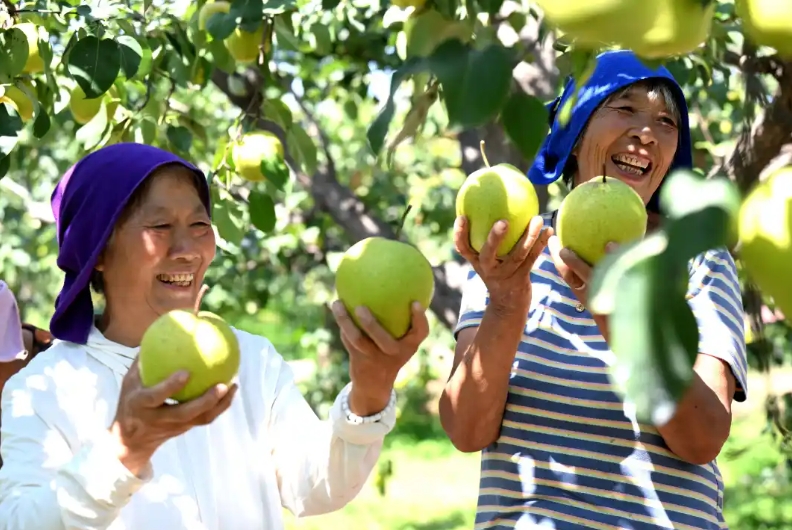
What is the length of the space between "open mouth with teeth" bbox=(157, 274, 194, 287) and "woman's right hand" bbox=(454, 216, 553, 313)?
0.51 metres

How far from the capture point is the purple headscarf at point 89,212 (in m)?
1.84

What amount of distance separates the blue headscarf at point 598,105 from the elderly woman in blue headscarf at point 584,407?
30mm

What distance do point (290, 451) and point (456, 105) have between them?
3.78 feet

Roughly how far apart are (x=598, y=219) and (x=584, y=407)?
1.66 feet

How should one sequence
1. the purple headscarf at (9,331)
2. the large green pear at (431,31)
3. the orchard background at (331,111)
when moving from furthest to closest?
the purple headscarf at (9,331), the orchard background at (331,111), the large green pear at (431,31)

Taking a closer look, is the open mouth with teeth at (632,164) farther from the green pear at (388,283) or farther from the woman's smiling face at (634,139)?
the green pear at (388,283)

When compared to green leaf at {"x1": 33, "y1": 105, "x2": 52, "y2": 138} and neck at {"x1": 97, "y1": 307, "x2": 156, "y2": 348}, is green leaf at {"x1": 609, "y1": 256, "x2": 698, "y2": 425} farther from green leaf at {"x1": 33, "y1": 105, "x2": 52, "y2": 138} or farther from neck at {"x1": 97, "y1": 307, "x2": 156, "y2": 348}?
green leaf at {"x1": 33, "y1": 105, "x2": 52, "y2": 138}

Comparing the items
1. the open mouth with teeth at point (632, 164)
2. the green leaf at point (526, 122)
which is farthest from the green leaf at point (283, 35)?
the green leaf at point (526, 122)

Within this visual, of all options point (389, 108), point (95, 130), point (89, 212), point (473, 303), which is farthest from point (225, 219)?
point (389, 108)

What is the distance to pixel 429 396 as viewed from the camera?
8758 millimetres

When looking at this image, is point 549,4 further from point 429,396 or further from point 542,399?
point 429,396

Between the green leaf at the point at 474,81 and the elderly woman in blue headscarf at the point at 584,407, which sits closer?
the green leaf at the point at 474,81

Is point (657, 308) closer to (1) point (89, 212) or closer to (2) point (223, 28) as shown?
(1) point (89, 212)

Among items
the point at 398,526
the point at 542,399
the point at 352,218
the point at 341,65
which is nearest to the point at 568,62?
the point at 542,399
